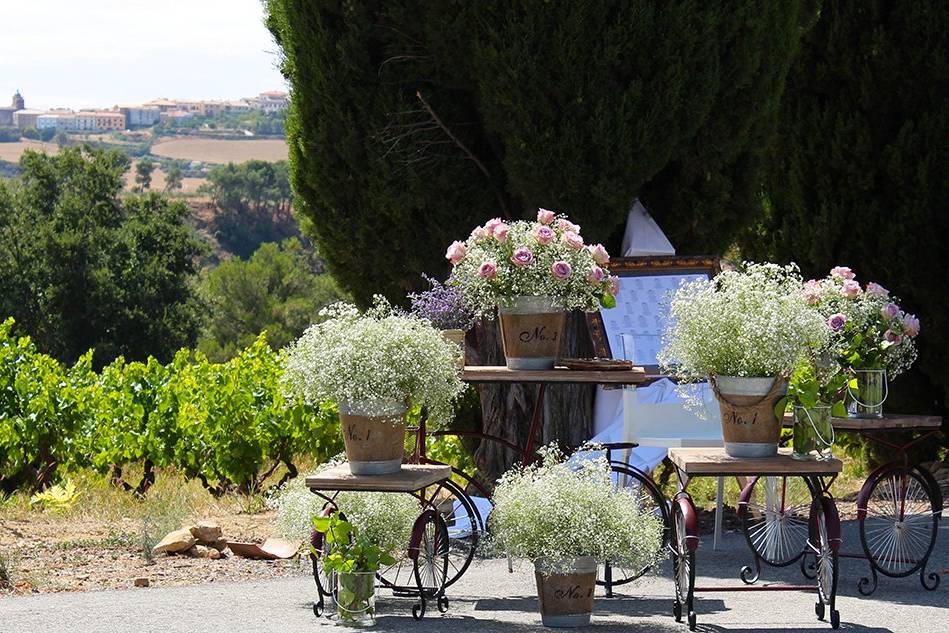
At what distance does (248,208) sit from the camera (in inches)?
3760

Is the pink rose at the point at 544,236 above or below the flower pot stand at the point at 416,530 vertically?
above

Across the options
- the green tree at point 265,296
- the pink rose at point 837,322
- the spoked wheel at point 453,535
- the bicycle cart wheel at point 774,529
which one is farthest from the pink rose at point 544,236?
the green tree at point 265,296

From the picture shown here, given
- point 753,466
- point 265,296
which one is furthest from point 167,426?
point 265,296

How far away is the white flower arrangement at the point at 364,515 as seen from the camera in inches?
237

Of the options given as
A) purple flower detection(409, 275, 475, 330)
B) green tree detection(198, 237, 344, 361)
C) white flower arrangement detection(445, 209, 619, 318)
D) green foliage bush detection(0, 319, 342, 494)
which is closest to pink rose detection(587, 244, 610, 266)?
white flower arrangement detection(445, 209, 619, 318)

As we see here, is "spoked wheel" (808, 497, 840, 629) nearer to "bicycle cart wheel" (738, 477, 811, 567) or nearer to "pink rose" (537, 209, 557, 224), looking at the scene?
"bicycle cart wheel" (738, 477, 811, 567)

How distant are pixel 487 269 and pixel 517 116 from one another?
2.34 metres

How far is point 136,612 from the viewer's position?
5.77m

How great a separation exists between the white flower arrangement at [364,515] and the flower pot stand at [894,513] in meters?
1.64

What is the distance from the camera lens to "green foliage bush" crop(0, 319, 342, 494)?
Answer: 9.70m

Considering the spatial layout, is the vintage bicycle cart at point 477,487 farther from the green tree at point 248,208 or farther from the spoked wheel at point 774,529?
the green tree at point 248,208

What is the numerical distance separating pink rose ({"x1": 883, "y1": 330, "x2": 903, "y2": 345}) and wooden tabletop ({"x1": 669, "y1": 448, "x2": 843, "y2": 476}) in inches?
36.1

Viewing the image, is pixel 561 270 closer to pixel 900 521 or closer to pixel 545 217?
pixel 545 217

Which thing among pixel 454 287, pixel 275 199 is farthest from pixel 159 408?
pixel 275 199
